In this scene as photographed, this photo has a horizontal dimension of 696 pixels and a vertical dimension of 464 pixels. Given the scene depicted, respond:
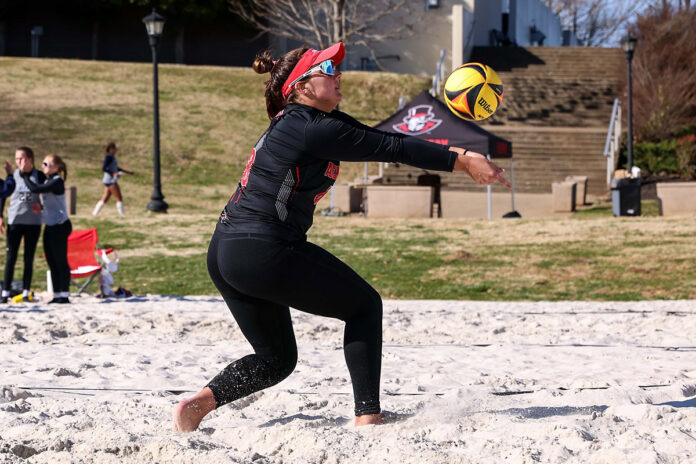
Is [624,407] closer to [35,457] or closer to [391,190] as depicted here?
[35,457]

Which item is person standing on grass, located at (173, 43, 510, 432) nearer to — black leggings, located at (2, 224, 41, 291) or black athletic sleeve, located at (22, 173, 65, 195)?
black athletic sleeve, located at (22, 173, 65, 195)

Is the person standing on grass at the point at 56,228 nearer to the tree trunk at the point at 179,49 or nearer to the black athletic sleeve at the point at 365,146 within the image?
the black athletic sleeve at the point at 365,146

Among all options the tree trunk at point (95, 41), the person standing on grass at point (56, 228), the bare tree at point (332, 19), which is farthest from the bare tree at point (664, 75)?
the tree trunk at point (95, 41)

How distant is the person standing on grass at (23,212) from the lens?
9852mm

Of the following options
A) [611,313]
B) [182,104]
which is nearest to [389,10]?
[182,104]

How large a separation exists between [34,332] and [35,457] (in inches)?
155

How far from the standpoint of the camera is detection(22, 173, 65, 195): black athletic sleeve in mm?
9680

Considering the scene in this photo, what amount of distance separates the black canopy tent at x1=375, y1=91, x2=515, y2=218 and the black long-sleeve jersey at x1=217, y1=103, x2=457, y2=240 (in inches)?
543

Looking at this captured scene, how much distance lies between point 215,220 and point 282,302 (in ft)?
48.5

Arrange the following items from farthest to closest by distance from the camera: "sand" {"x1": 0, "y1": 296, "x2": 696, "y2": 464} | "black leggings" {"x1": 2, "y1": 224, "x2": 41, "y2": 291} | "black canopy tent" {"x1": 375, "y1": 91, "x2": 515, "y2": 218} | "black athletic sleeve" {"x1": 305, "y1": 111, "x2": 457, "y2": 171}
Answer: "black canopy tent" {"x1": 375, "y1": 91, "x2": 515, "y2": 218} → "black leggings" {"x1": 2, "y1": 224, "x2": 41, "y2": 291} → "sand" {"x1": 0, "y1": 296, "x2": 696, "y2": 464} → "black athletic sleeve" {"x1": 305, "y1": 111, "x2": 457, "y2": 171}

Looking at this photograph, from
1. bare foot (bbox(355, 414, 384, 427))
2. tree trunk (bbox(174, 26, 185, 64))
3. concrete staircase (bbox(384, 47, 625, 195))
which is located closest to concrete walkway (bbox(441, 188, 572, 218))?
concrete staircase (bbox(384, 47, 625, 195))

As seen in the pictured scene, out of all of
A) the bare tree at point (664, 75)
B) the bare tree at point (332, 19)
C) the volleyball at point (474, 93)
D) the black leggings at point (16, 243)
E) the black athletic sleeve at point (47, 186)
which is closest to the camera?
the volleyball at point (474, 93)

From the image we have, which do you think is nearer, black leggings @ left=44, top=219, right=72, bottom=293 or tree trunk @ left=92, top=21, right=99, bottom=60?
black leggings @ left=44, top=219, right=72, bottom=293

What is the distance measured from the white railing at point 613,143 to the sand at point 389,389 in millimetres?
18076
